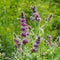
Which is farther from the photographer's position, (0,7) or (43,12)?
(43,12)

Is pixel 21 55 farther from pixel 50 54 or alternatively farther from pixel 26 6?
pixel 26 6

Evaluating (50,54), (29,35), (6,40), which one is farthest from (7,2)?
(50,54)

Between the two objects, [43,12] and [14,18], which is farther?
[43,12]

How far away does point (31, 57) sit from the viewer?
2633 millimetres

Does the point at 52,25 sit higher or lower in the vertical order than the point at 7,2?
lower

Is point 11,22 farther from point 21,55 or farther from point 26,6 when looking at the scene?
point 21,55

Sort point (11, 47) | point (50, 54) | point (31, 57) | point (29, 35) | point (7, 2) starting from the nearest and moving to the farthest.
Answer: point (31, 57), point (50, 54), point (29, 35), point (11, 47), point (7, 2)

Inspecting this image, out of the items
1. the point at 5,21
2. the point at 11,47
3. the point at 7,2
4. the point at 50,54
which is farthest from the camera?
the point at 7,2

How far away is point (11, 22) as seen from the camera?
432 cm

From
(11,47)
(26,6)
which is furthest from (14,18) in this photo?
(11,47)

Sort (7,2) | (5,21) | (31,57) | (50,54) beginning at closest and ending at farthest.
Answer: (31,57)
(50,54)
(5,21)
(7,2)

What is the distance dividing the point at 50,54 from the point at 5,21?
1.52 meters

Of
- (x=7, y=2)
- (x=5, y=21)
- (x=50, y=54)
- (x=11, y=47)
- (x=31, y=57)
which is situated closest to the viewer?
(x=31, y=57)

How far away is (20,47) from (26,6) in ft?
6.67
